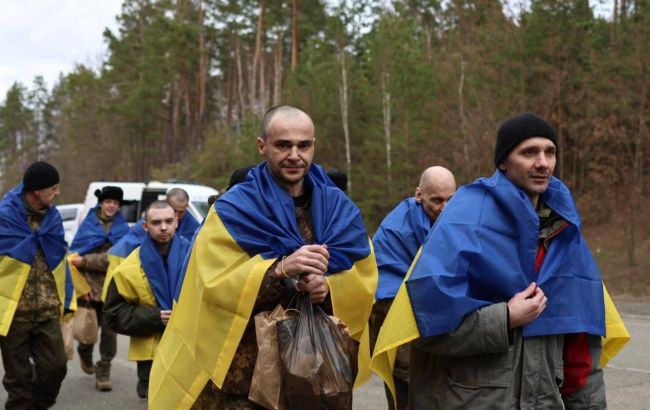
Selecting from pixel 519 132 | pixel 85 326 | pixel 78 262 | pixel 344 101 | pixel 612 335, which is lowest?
pixel 85 326

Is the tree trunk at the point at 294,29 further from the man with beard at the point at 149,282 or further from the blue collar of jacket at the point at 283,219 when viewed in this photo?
the blue collar of jacket at the point at 283,219

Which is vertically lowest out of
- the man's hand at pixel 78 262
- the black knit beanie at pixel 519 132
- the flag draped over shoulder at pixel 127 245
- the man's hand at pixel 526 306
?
the man's hand at pixel 78 262

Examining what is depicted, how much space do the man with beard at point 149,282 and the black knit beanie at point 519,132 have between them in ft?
11.4

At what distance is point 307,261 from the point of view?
3408 millimetres

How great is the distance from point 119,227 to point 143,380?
2.80 m

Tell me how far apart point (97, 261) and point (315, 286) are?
6.73m

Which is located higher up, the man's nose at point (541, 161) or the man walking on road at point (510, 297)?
the man's nose at point (541, 161)

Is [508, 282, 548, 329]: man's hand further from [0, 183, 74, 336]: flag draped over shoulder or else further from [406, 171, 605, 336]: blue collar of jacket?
[0, 183, 74, 336]: flag draped over shoulder

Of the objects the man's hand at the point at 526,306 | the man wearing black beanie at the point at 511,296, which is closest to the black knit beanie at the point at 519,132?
the man wearing black beanie at the point at 511,296

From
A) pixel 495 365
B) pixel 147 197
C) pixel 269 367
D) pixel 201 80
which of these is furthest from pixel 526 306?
pixel 201 80

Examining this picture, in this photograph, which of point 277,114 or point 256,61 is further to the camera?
point 256,61

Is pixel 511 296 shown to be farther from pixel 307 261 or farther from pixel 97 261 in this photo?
pixel 97 261

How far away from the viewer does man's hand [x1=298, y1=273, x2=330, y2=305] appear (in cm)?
348

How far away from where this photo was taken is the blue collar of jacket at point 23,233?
7023 mm
